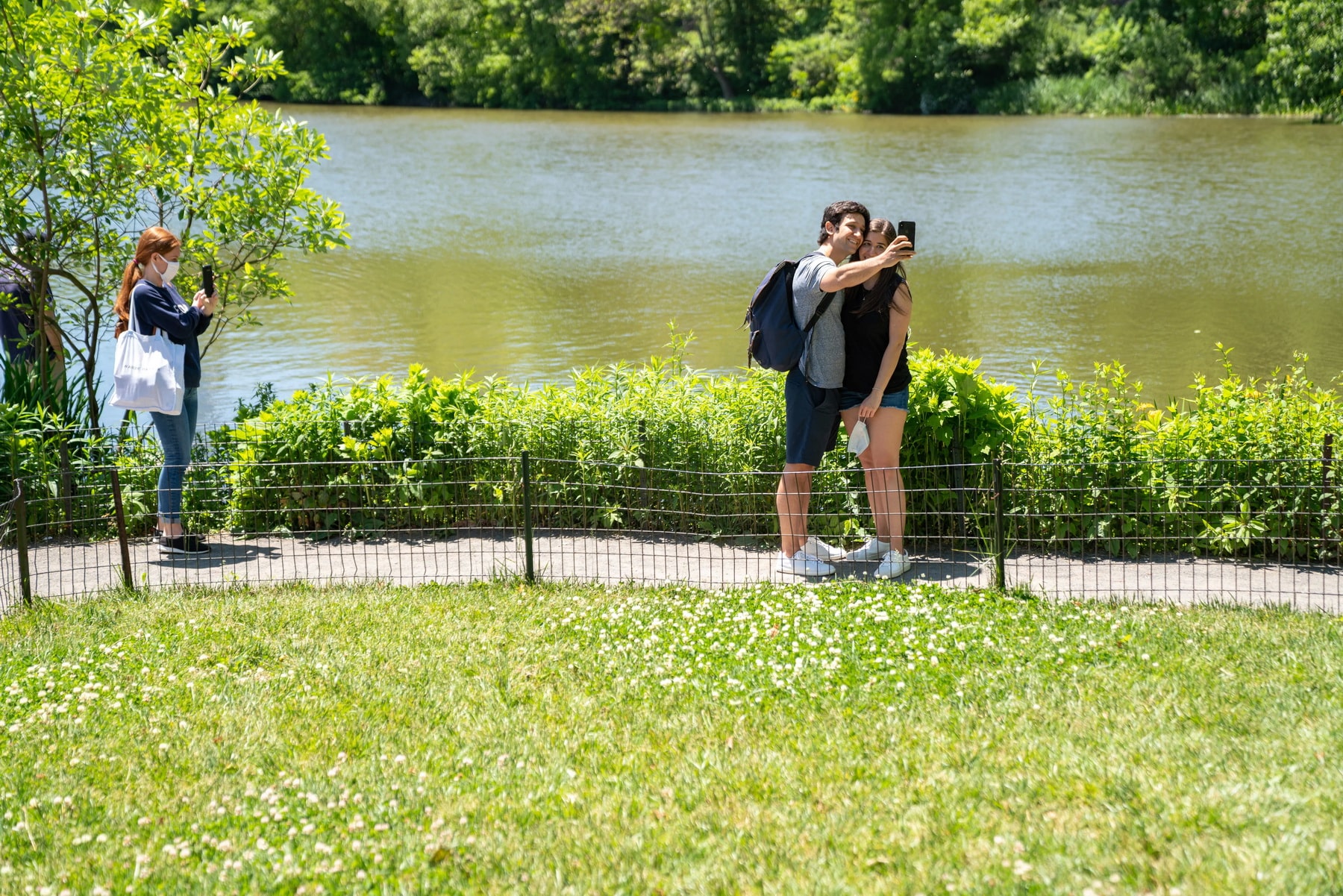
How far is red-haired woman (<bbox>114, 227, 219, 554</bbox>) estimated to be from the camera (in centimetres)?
792

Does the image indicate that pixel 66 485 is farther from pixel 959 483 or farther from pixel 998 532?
pixel 998 532

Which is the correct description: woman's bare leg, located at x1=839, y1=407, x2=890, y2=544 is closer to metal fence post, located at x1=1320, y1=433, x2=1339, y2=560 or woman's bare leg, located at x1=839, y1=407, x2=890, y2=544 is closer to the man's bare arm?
the man's bare arm

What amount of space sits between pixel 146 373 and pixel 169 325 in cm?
32

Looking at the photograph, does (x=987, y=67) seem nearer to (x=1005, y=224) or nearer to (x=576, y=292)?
(x=1005, y=224)

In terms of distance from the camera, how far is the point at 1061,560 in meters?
7.54

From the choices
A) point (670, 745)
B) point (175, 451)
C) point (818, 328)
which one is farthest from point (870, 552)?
point (175, 451)

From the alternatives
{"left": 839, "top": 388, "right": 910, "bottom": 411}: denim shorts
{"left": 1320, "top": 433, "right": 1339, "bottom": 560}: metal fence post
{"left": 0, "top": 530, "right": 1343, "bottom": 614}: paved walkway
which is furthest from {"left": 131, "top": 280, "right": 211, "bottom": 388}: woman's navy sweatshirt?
{"left": 1320, "top": 433, "right": 1339, "bottom": 560}: metal fence post

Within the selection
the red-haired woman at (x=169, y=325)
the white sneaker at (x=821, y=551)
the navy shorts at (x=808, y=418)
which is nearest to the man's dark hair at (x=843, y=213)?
the navy shorts at (x=808, y=418)

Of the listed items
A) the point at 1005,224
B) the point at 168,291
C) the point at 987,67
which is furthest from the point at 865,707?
the point at 987,67

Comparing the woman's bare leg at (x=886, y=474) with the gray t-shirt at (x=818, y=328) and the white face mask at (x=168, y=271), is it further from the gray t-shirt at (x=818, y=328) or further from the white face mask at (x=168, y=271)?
the white face mask at (x=168, y=271)

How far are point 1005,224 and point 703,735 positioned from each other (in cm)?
1956

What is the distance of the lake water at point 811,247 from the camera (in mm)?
15297

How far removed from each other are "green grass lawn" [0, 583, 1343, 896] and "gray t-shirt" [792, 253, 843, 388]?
118 centimetres

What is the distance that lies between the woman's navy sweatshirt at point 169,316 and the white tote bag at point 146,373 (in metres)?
0.03
